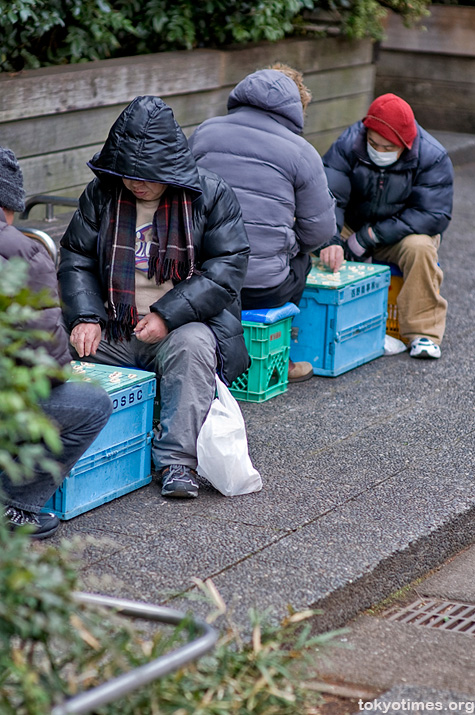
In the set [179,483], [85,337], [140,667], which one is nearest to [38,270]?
[85,337]

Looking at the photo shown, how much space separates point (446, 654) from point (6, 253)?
1.78 m

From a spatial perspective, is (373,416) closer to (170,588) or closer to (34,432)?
(170,588)

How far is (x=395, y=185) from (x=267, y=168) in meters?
1.15

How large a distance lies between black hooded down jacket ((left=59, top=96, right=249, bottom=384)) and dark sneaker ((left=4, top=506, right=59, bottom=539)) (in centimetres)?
86

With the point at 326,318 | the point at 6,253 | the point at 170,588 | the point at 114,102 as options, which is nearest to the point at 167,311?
the point at 6,253

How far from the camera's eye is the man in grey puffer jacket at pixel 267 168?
482 cm

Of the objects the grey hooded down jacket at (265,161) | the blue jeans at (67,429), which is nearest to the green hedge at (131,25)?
the grey hooded down jacket at (265,161)

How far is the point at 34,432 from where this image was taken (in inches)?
71.9

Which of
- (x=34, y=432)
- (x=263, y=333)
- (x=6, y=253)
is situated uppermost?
(x=34, y=432)

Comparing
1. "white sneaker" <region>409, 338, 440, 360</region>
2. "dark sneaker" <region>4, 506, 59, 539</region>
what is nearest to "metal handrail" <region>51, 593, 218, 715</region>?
"dark sneaker" <region>4, 506, 59, 539</region>

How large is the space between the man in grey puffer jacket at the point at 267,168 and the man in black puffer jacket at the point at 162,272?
2.15 feet

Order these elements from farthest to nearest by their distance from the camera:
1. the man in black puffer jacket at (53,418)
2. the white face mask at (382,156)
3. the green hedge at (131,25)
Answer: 1. the green hedge at (131,25)
2. the white face mask at (382,156)
3. the man in black puffer jacket at (53,418)

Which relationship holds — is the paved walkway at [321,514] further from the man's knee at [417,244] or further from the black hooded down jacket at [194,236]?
the man's knee at [417,244]

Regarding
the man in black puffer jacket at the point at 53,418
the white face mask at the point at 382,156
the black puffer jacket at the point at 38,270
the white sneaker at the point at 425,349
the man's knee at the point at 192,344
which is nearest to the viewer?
the black puffer jacket at the point at 38,270
